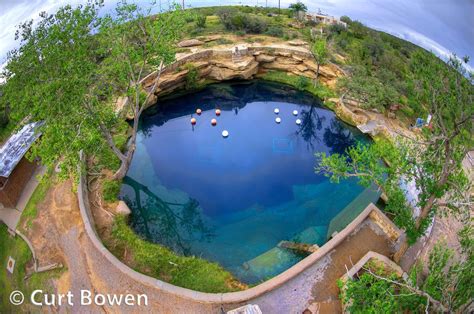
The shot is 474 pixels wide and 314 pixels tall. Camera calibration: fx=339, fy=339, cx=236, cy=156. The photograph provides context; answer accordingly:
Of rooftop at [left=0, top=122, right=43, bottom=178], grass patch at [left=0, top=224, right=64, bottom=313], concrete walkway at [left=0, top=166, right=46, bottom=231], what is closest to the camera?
grass patch at [left=0, top=224, right=64, bottom=313]

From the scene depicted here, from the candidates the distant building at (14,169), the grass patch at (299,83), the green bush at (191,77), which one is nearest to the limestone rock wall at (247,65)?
the green bush at (191,77)

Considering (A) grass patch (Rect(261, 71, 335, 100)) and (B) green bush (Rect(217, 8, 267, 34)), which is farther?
(B) green bush (Rect(217, 8, 267, 34))

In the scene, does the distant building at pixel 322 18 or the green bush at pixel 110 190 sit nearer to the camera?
the green bush at pixel 110 190

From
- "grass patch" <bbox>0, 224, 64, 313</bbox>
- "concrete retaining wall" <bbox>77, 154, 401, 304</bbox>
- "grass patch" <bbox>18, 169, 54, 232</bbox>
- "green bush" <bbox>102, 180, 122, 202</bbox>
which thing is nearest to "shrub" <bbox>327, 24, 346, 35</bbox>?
"concrete retaining wall" <bbox>77, 154, 401, 304</bbox>

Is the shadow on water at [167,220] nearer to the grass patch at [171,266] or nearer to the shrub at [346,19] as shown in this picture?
the grass patch at [171,266]

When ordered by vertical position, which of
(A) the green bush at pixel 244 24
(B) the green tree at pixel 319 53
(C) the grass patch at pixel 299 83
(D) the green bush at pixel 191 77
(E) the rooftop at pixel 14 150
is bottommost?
(E) the rooftop at pixel 14 150

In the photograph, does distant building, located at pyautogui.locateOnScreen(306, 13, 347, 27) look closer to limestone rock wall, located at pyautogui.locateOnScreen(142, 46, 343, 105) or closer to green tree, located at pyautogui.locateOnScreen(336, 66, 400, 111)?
limestone rock wall, located at pyautogui.locateOnScreen(142, 46, 343, 105)

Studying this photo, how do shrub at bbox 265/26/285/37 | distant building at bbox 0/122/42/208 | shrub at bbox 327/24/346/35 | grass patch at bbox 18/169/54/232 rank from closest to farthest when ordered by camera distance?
grass patch at bbox 18/169/54/232, distant building at bbox 0/122/42/208, shrub at bbox 265/26/285/37, shrub at bbox 327/24/346/35
